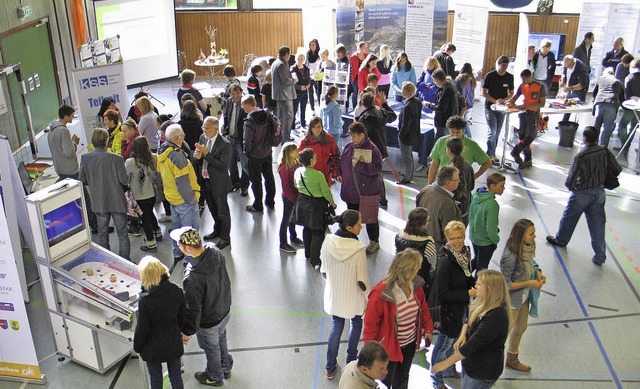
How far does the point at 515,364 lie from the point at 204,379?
8.47ft

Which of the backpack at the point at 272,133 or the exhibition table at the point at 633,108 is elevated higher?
the backpack at the point at 272,133

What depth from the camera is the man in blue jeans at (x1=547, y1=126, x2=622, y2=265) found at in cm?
654

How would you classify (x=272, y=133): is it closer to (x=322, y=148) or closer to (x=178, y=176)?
(x=322, y=148)

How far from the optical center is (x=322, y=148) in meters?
6.83

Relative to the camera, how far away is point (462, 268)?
14.6 feet

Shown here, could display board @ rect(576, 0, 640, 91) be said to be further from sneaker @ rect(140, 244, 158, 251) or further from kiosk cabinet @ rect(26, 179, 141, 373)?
kiosk cabinet @ rect(26, 179, 141, 373)

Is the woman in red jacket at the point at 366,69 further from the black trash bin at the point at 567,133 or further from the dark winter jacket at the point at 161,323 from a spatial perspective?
the dark winter jacket at the point at 161,323

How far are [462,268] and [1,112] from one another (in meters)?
7.54

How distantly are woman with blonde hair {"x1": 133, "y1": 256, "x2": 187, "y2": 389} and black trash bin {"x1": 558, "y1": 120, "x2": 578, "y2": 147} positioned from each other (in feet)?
27.0

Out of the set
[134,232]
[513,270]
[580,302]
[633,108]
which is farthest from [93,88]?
[633,108]

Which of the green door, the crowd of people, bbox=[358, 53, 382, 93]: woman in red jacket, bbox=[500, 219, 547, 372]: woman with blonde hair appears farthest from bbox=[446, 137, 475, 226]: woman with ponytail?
the green door

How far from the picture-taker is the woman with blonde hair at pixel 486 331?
12.4 ft

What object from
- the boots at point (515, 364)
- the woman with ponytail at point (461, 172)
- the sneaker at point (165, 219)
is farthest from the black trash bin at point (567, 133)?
the sneaker at point (165, 219)

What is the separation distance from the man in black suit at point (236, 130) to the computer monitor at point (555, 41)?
888 cm
